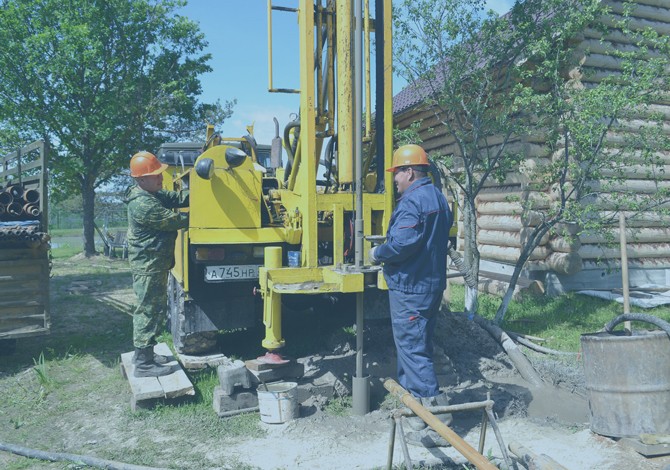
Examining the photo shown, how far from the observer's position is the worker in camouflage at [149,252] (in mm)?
5465

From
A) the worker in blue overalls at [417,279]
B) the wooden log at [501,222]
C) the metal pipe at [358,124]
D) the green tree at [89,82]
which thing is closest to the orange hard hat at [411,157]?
the worker in blue overalls at [417,279]

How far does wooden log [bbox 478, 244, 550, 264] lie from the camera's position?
952 centimetres

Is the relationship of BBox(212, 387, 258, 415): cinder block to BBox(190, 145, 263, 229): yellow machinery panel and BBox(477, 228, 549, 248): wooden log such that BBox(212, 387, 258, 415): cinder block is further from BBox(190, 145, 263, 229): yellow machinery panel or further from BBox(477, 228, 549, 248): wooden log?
BBox(477, 228, 549, 248): wooden log

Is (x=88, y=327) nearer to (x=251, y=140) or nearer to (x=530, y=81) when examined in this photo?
(x=251, y=140)

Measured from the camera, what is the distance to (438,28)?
7.45 meters

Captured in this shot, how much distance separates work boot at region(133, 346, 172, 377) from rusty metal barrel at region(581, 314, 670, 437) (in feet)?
Answer: 12.7

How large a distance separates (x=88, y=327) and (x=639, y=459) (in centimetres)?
732

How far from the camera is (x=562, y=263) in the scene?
9109 mm

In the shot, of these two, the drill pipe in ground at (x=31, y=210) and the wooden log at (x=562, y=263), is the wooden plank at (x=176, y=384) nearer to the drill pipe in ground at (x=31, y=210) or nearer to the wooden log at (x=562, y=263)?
the drill pipe in ground at (x=31, y=210)

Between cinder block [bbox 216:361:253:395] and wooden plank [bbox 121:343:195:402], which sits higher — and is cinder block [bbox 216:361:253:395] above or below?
above

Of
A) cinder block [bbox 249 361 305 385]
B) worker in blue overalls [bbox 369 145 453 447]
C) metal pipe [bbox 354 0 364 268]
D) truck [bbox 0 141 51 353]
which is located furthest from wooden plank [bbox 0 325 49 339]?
worker in blue overalls [bbox 369 145 453 447]

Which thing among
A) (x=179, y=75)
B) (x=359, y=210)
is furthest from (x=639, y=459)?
(x=179, y=75)

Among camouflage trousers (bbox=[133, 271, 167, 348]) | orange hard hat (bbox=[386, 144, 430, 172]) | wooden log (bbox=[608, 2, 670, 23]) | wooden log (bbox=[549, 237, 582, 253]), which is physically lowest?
camouflage trousers (bbox=[133, 271, 167, 348])

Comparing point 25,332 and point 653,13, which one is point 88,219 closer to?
point 25,332
